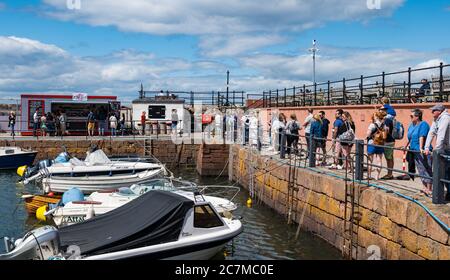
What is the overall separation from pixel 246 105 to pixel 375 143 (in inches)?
986

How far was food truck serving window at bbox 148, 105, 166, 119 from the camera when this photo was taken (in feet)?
111

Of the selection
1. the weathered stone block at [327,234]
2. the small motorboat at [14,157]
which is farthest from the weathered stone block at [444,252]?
the small motorboat at [14,157]

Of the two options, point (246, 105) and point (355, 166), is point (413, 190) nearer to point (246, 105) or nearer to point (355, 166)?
point (355, 166)

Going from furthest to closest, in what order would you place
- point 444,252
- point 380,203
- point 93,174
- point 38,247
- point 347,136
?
1. point 93,174
2. point 347,136
3. point 380,203
4. point 38,247
5. point 444,252

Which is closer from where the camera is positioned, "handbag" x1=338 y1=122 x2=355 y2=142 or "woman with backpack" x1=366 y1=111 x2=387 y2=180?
"woman with backpack" x1=366 y1=111 x2=387 y2=180

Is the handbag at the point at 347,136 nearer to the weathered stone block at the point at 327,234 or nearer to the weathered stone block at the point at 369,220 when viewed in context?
the weathered stone block at the point at 327,234

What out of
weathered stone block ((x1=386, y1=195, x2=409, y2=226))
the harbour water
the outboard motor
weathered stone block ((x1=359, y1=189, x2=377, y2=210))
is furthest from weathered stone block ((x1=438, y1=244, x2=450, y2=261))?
the outboard motor

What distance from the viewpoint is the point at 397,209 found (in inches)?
368

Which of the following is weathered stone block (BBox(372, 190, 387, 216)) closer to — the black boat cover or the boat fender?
the black boat cover

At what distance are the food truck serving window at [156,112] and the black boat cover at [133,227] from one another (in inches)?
927

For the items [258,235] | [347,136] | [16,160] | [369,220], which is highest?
[347,136]

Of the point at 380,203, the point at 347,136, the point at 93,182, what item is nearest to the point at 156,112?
the point at 93,182

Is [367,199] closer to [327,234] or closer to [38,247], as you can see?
[327,234]

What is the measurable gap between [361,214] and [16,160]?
2058cm
